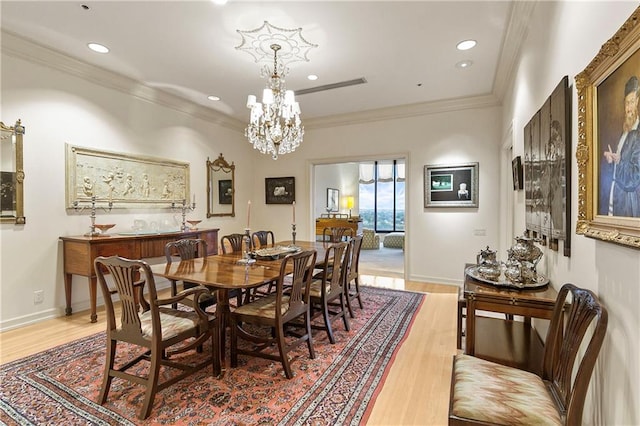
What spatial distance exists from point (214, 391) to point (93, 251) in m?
2.24

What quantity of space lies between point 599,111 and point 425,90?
3.44 metres

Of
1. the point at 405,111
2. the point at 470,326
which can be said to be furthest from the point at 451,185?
→ the point at 470,326

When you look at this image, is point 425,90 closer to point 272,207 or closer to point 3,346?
point 272,207

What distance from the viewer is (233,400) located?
1990mm

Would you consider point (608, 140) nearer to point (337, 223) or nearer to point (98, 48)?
point (98, 48)

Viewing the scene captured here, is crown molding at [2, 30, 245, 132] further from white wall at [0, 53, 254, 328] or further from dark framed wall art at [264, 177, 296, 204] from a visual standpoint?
dark framed wall art at [264, 177, 296, 204]

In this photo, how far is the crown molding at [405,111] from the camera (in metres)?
4.62

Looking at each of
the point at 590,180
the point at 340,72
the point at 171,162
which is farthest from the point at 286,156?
the point at 590,180

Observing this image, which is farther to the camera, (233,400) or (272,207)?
(272,207)

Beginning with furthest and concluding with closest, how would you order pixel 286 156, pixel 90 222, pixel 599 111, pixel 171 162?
pixel 286 156 → pixel 171 162 → pixel 90 222 → pixel 599 111

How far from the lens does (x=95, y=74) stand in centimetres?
374

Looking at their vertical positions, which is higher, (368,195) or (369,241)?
(368,195)

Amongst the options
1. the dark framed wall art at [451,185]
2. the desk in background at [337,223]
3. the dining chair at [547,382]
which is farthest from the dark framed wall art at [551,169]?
the desk in background at [337,223]

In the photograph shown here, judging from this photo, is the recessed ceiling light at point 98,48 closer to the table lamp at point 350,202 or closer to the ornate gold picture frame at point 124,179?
the ornate gold picture frame at point 124,179
